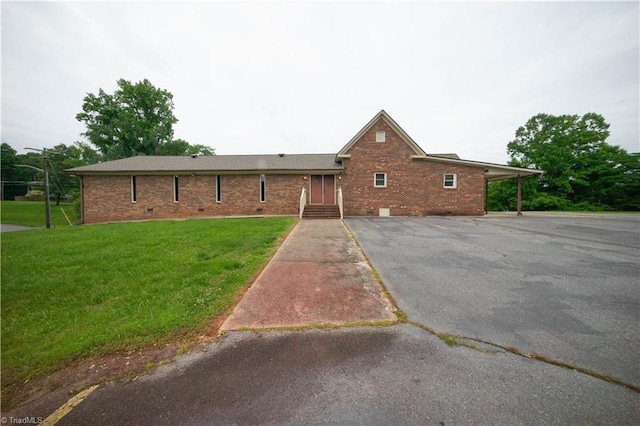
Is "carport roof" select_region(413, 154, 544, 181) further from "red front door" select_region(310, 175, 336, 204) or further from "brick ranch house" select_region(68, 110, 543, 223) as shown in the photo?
"red front door" select_region(310, 175, 336, 204)

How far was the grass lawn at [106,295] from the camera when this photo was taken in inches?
101

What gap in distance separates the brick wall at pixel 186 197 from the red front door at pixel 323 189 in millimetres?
811

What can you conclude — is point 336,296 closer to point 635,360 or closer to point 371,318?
point 371,318

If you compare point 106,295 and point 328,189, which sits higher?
point 328,189

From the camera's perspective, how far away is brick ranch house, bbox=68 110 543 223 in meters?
16.2

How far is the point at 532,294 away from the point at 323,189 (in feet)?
45.0

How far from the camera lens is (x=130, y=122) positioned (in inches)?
1225

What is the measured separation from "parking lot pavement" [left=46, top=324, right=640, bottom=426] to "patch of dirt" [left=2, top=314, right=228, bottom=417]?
0.16 metres

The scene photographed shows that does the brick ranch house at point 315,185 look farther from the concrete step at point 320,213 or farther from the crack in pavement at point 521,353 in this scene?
the crack in pavement at point 521,353

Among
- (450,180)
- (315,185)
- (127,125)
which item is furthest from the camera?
(127,125)

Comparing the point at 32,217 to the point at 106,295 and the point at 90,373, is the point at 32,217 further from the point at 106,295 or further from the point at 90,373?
the point at 90,373

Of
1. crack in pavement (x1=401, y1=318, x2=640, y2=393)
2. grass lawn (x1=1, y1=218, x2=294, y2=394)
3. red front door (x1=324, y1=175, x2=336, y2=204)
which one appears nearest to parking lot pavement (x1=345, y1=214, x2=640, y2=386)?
crack in pavement (x1=401, y1=318, x2=640, y2=393)

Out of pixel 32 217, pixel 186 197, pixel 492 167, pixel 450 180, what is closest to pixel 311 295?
pixel 450 180

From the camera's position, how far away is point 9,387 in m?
2.11
